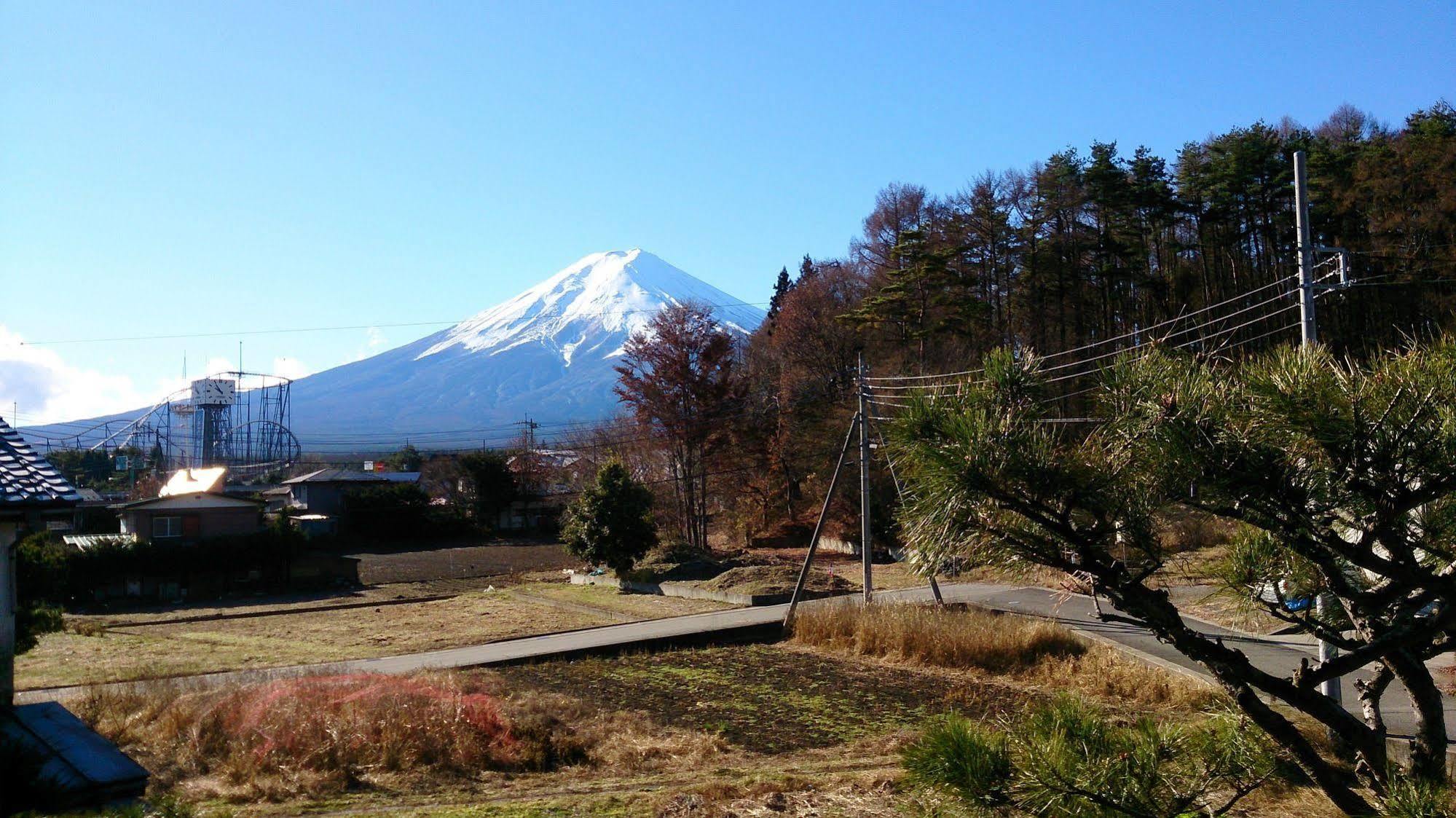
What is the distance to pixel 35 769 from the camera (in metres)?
6.43

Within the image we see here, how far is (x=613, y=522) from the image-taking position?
2827cm

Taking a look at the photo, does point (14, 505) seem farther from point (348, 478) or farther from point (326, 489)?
point (326, 489)

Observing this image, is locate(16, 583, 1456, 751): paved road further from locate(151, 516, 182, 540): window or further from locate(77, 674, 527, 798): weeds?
locate(151, 516, 182, 540): window

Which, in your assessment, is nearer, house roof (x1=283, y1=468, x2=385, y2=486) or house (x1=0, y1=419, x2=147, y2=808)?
house (x1=0, y1=419, x2=147, y2=808)

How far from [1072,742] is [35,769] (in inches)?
266

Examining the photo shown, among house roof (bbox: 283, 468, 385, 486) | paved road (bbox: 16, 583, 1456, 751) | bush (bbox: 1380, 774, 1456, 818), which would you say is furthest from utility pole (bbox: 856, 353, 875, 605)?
house roof (bbox: 283, 468, 385, 486)

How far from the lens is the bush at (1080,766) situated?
8.07 feet

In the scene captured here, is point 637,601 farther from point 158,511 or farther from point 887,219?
point 887,219

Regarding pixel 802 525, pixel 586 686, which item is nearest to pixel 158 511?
pixel 802 525

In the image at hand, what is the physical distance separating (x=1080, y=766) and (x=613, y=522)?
85.9 ft

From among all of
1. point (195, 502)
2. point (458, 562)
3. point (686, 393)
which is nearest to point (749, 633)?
point (686, 393)

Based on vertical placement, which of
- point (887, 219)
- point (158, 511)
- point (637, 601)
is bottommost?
point (637, 601)

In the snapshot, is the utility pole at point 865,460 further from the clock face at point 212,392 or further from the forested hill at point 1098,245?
the clock face at point 212,392

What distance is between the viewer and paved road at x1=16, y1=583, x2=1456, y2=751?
39.2ft
